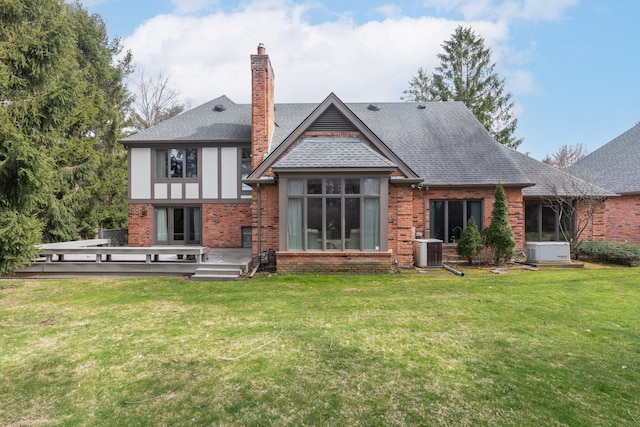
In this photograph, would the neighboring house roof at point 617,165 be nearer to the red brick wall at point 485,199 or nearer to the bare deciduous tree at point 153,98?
the red brick wall at point 485,199

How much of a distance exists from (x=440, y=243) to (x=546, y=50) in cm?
1049

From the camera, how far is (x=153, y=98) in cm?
2725

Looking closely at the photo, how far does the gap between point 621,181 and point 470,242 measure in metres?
11.0

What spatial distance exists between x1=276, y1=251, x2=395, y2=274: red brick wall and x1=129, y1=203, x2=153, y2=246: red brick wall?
8218 millimetres

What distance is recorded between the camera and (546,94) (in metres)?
21.6

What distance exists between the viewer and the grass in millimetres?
3098

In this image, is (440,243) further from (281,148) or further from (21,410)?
(21,410)

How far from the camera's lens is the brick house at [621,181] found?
48.0ft

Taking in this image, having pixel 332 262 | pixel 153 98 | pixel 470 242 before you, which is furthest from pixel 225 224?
pixel 153 98

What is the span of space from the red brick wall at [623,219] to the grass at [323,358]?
31.0ft

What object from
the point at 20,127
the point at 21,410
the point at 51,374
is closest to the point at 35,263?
the point at 20,127

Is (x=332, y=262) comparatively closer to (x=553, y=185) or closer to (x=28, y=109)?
(x=28, y=109)

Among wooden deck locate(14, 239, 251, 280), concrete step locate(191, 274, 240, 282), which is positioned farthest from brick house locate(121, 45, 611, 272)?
wooden deck locate(14, 239, 251, 280)

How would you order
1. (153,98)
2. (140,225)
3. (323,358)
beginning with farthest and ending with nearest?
1. (153,98)
2. (140,225)
3. (323,358)
